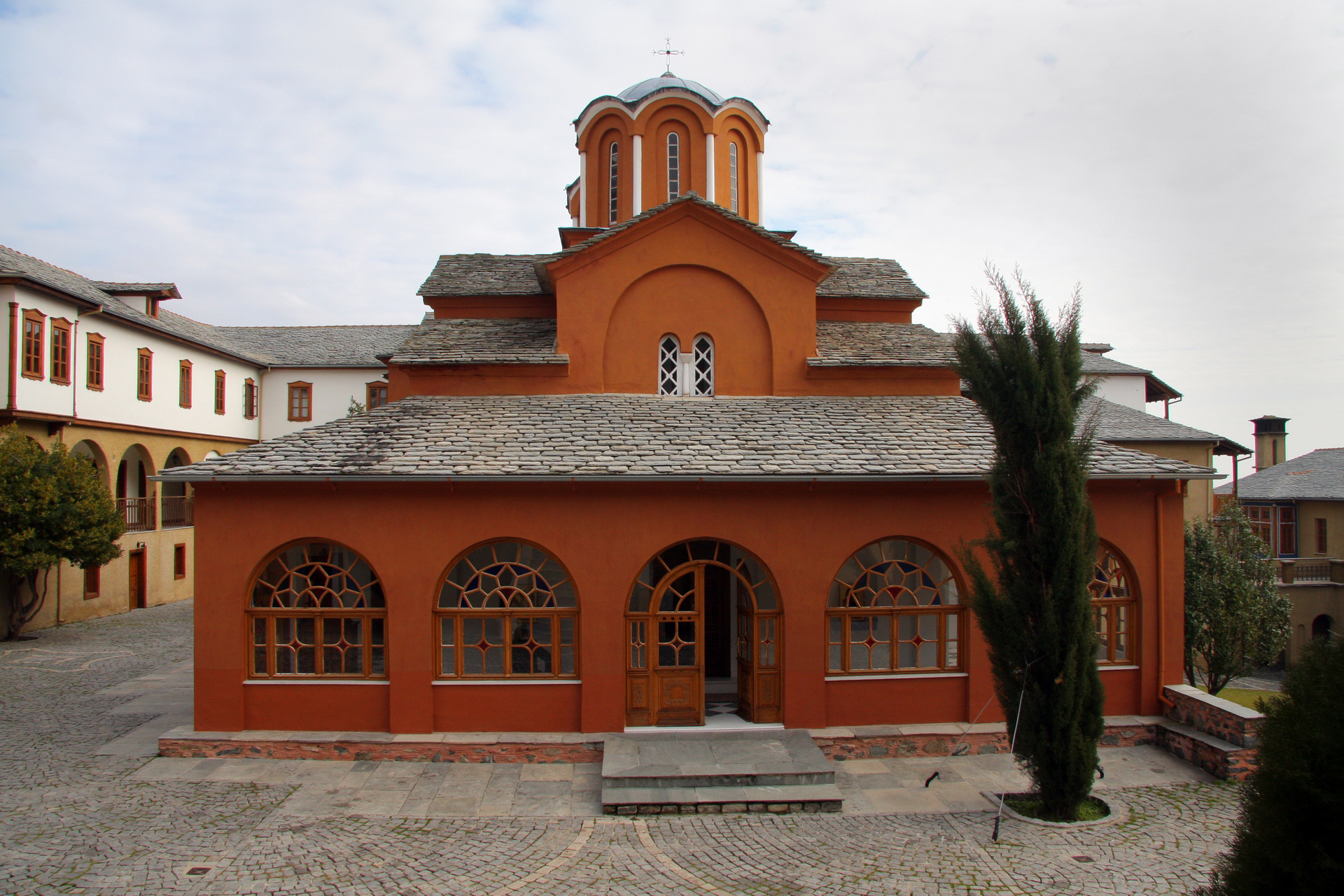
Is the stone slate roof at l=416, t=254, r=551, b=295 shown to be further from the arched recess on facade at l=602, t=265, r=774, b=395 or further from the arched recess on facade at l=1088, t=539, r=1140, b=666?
the arched recess on facade at l=1088, t=539, r=1140, b=666

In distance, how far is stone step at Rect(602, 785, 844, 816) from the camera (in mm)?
8031

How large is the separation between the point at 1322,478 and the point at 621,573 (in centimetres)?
2984

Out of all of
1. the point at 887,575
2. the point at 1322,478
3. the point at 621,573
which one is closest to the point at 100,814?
the point at 621,573

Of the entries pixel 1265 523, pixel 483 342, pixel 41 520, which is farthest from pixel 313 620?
pixel 1265 523

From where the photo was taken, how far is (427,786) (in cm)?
870

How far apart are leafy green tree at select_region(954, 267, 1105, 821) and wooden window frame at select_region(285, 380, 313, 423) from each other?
29.3 m

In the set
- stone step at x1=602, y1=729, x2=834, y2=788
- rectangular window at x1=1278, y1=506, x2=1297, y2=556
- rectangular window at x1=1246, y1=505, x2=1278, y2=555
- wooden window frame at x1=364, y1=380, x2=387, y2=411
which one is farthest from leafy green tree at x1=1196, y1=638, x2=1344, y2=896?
wooden window frame at x1=364, y1=380, x2=387, y2=411

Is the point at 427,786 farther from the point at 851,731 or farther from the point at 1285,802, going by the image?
the point at 1285,802

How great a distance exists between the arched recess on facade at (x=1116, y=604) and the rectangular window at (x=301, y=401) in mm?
29165

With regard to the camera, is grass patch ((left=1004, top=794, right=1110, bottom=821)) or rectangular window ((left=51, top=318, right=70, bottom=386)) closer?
grass patch ((left=1004, top=794, right=1110, bottom=821))

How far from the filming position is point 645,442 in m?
10.2

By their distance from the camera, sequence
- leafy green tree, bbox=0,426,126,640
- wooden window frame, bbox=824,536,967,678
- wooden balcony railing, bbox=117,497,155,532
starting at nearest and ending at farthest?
wooden window frame, bbox=824,536,967,678
leafy green tree, bbox=0,426,126,640
wooden balcony railing, bbox=117,497,155,532

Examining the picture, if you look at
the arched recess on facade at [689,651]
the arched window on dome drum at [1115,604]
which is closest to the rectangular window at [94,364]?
the arched recess on facade at [689,651]

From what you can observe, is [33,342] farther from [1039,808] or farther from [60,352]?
[1039,808]
